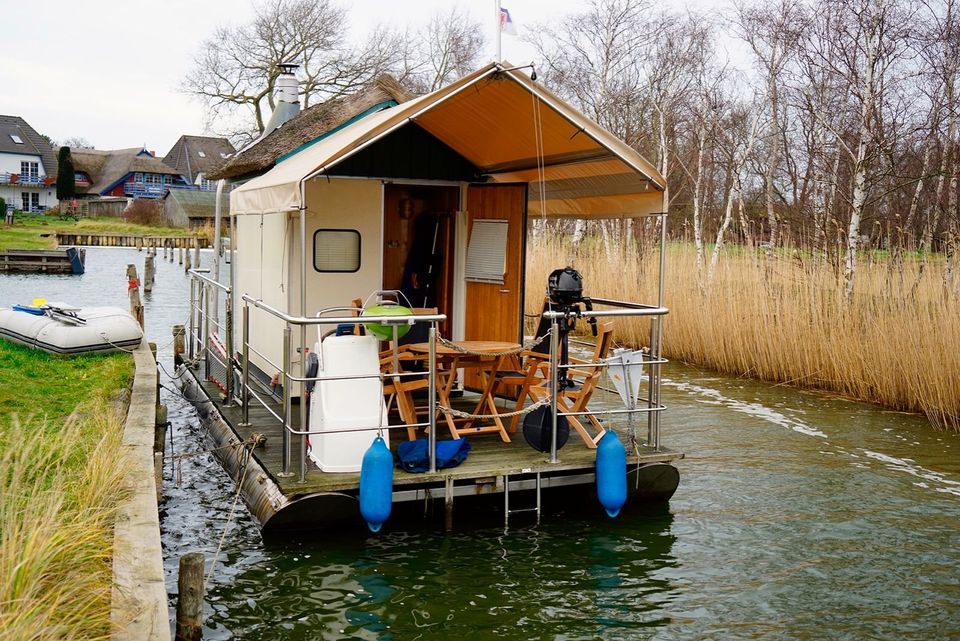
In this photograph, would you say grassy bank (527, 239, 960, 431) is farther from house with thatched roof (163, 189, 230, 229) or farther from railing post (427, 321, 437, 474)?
house with thatched roof (163, 189, 230, 229)

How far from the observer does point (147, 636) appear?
4117 millimetres

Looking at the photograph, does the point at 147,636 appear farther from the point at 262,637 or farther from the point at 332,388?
the point at 332,388

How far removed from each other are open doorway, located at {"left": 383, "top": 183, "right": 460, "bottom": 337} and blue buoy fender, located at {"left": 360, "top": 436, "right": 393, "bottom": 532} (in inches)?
136

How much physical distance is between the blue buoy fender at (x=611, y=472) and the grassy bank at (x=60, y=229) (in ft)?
152

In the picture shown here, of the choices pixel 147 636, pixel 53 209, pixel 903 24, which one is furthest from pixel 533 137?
pixel 53 209

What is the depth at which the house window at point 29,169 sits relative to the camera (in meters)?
72.2

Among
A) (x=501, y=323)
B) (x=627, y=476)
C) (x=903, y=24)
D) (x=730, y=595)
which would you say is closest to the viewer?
(x=730, y=595)

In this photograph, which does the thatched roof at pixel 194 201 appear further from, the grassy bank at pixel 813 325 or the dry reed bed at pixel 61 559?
the dry reed bed at pixel 61 559

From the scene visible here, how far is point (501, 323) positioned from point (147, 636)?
5728 mm

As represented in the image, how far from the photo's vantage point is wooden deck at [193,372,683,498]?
6.72 metres

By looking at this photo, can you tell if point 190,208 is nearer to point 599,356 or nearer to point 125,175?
point 125,175

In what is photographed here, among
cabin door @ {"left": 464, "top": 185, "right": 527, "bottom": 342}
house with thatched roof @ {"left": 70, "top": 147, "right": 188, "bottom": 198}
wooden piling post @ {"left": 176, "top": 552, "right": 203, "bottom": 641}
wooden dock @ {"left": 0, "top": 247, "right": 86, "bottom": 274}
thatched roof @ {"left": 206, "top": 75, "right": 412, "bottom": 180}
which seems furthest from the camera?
house with thatched roof @ {"left": 70, "top": 147, "right": 188, "bottom": 198}

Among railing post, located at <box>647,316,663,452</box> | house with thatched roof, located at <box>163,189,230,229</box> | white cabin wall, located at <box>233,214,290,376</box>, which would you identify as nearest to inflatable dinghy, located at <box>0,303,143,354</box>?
white cabin wall, located at <box>233,214,290,376</box>

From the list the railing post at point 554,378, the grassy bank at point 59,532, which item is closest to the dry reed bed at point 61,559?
the grassy bank at point 59,532
